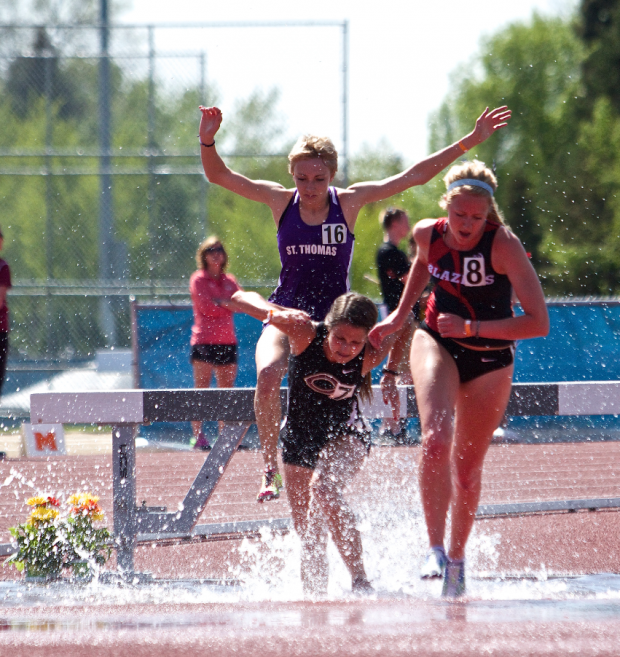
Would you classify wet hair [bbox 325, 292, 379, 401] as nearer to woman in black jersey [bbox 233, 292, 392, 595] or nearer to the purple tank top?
woman in black jersey [bbox 233, 292, 392, 595]

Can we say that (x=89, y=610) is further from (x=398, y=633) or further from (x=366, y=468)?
(x=366, y=468)

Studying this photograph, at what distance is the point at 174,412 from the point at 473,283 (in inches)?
67.7

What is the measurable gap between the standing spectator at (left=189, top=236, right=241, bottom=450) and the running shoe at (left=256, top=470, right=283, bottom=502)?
199 inches

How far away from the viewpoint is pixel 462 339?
4.39m

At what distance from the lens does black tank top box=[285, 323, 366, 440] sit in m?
4.46

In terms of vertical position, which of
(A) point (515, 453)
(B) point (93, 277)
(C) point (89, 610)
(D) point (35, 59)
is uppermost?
(D) point (35, 59)

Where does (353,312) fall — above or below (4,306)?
above

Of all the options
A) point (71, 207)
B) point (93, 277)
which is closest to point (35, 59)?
point (71, 207)

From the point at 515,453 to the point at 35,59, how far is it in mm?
8624

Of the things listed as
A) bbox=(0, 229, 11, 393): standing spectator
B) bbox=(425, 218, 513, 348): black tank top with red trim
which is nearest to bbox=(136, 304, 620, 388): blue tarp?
bbox=(0, 229, 11, 393): standing spectator

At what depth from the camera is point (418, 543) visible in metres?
5.73

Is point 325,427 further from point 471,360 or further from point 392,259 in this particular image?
point 392,259

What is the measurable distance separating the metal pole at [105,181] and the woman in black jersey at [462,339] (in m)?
9.68

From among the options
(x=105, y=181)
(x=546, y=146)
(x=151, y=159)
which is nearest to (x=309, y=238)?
(x=151, y=159)
